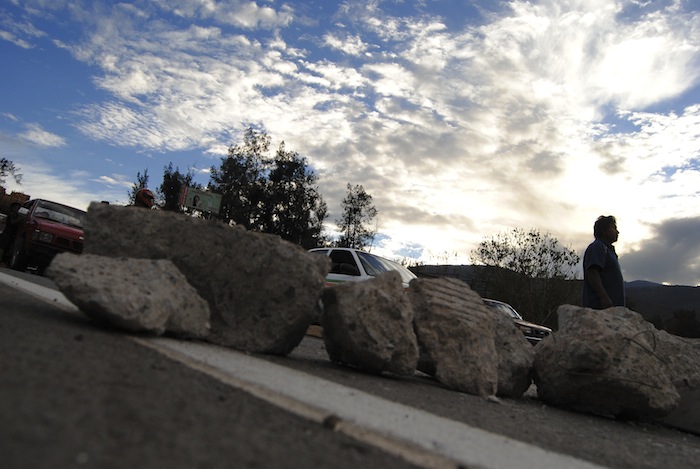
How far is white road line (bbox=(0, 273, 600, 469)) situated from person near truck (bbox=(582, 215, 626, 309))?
11.7ft

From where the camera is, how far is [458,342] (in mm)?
4895

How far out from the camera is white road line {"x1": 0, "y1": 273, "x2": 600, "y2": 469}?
234cm

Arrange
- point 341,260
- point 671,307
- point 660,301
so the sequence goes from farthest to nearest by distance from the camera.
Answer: point 660,301
point 671,307
point 341,260

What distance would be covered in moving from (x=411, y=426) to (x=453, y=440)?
0.78ft

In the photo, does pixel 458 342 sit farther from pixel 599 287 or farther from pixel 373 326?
pixel 599 287

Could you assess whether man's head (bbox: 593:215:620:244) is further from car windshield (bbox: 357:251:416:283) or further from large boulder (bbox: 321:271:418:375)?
car windshield (bbox: 357:251:416:283)

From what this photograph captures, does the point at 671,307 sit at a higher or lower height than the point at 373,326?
higher

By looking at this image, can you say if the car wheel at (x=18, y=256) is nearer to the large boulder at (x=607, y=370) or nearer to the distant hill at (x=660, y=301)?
the large boulder at (x=607, y=370)

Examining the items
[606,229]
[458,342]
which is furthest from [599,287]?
[458,342]

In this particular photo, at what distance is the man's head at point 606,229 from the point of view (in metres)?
6.05

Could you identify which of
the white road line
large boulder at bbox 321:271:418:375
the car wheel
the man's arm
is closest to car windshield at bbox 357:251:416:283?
the man's arm

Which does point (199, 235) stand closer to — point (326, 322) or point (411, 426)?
point (326, 322)

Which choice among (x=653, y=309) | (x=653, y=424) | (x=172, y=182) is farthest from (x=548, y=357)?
(x=653, y=309)

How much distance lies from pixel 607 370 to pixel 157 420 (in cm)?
415
